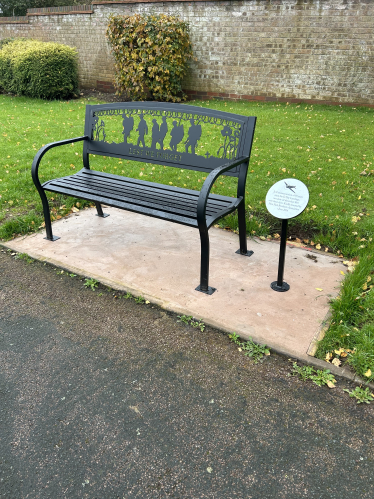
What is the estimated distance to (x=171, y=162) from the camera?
3445mm

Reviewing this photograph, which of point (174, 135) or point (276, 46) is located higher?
point (276, 46)

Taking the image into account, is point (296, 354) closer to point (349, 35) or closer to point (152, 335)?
point (152, 335)

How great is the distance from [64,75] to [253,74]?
5781 mm

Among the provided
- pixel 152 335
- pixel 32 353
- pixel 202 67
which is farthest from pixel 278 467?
pixel 202 67

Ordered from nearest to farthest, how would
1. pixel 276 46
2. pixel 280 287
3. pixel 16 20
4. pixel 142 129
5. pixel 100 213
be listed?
pixel 280 287 < pixel 142 129 < pixel 100 213 < pixel 276 46 < pixel 16 20

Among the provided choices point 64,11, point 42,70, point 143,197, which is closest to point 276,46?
point 42,70

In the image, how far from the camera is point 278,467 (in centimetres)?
171

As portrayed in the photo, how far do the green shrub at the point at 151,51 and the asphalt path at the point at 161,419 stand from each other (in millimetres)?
9831

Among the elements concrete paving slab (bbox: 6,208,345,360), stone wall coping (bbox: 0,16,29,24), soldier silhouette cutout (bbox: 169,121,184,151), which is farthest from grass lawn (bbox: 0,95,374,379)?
stone wall coping (bbox: 0,16,29,24)

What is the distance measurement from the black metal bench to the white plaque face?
1.40 feet

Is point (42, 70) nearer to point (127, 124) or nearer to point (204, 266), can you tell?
point (127, 124)

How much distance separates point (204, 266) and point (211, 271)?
0.40 metres

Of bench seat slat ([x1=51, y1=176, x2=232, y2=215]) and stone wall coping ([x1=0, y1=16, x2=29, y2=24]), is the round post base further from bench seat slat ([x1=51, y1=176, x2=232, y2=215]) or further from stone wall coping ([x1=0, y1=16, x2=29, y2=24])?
stone wall coping ([x1=0, y1=16, x2=29, y2=24])

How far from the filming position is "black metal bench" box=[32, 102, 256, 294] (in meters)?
2.91
